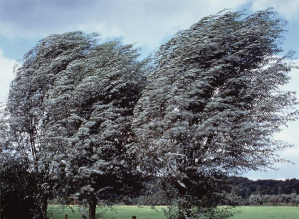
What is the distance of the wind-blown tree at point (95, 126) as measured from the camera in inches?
778

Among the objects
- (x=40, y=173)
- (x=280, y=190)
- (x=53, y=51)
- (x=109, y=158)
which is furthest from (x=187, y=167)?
(x=280, y=190)

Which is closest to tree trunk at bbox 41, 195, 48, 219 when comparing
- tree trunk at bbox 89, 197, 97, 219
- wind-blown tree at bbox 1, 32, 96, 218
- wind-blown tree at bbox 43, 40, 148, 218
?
wind-blown tree at bbox 1, 32, 96, 218

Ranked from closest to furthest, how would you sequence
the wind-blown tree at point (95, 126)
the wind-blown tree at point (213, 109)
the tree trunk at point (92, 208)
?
the wind-blown tree at point (213, 109), the wind-blown tree at point (95, 126), the tree trunk at point (92, 208)

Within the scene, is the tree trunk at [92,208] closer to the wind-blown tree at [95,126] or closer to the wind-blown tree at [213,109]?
the wind-blown tree at [95,126]

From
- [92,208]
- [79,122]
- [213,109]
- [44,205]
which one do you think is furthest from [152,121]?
[44,205]

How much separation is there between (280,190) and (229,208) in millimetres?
45670

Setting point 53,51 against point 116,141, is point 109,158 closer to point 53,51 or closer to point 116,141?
point 116,141

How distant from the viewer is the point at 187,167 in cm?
1695

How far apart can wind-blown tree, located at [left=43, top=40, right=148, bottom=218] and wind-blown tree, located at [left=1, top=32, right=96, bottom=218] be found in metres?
1.13

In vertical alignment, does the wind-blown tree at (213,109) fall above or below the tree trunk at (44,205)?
above

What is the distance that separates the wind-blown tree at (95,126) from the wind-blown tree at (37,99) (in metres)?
1.13

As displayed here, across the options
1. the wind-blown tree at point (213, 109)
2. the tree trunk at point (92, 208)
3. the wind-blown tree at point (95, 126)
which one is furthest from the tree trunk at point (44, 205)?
the wind-blown tree at point (213, 109)

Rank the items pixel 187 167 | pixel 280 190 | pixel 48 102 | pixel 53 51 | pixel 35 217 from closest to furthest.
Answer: pixel 187 167 < pixel 35 217 < pixel 48 102 < pixel 53 51 < pixel 280 190

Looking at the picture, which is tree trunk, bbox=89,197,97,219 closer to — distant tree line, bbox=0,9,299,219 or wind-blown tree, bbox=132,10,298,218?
distant tree line, bbox=0,9,299,219
